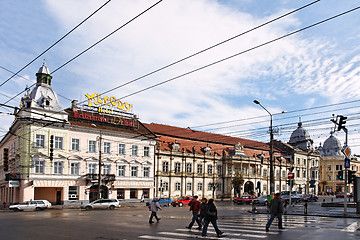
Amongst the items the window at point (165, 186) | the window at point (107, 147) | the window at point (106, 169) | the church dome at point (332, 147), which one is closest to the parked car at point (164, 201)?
the window at point (106, 169)

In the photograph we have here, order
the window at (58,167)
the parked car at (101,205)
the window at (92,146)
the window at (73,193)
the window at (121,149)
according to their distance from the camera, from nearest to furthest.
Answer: the parked car at (101,205)
the window at (58,167)
the window at (73,193)
the window at (92,146)
the window at (121,149)

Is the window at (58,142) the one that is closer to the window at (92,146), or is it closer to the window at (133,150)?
the window at (92,146)

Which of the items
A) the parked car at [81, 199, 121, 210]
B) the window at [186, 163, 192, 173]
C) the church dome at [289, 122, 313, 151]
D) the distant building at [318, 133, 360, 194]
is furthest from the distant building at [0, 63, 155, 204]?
the distant building at [318, 133, 360, 194]

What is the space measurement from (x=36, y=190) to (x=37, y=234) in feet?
116

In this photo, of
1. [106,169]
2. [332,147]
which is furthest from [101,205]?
[332,147]

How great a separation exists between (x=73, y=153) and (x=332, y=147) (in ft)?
313

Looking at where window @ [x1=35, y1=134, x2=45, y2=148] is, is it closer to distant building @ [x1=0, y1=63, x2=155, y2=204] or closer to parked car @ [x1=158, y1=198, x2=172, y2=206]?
distant building @ [x1=0, y1=63, x2=155, y2=204]

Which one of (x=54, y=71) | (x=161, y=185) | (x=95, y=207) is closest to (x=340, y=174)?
(x=54, y=71)

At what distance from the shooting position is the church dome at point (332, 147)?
387 feet

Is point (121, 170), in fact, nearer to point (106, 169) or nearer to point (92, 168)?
point (106, 169)

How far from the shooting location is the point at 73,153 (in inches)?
1967

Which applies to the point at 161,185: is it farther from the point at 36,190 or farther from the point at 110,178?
the point at 36,190

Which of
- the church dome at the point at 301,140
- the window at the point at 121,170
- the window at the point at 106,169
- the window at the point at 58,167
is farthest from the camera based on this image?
the church dome at the point at 301,140

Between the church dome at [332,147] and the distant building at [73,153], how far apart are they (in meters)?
80.4
